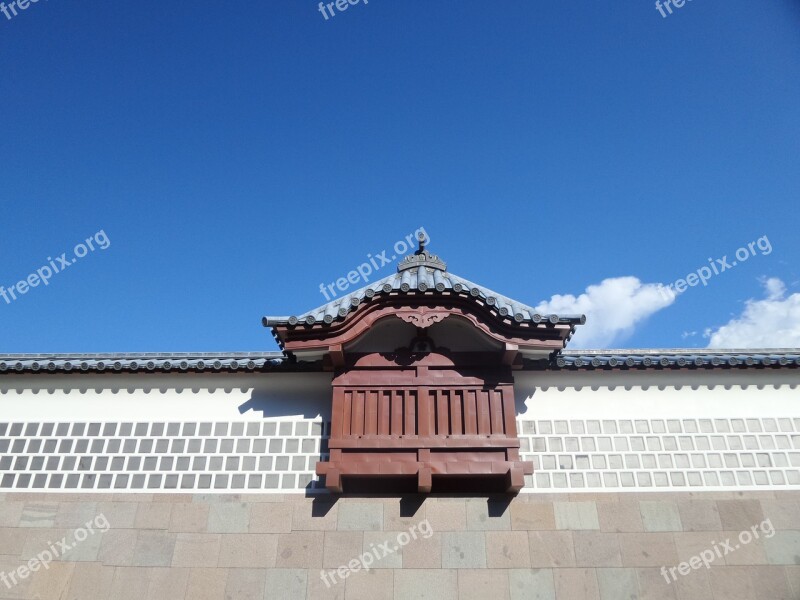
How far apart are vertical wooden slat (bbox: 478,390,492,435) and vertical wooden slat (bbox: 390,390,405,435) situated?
47.8 inches

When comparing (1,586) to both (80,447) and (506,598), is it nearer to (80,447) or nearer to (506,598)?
(80,447)

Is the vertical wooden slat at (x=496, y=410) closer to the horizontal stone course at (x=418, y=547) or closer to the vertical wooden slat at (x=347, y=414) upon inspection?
the horizontal stone course at (x=418, y=547)

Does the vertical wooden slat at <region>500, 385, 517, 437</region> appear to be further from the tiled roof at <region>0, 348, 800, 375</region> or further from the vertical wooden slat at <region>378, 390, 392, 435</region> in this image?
the vertical wooden slat at <region>378, 390, 392, 435</region>

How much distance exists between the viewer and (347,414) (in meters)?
8.41

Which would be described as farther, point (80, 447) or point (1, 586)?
point (80, 447)

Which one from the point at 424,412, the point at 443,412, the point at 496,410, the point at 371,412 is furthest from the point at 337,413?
the point at 496,410

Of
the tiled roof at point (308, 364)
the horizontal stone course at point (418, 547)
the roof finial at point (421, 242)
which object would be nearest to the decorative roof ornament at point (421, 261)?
the roof finial at point (421, 242)

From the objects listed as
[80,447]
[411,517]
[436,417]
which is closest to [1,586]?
[80,447]

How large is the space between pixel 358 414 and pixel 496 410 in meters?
2.16

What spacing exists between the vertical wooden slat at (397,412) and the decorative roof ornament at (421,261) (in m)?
2.74

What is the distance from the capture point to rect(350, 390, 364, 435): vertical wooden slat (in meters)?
8.30

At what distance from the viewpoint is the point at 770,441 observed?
8.48 metres

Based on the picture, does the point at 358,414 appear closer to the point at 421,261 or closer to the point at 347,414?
the point at 347,414

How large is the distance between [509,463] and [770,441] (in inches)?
169
